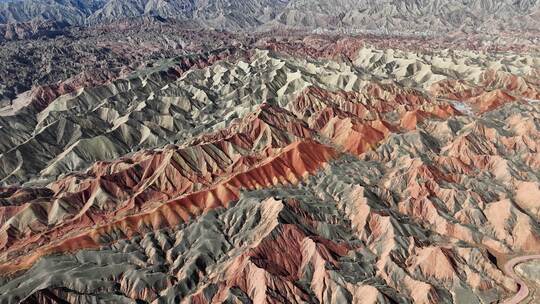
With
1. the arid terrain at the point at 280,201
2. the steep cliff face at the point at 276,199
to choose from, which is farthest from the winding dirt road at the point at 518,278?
the steep cliff face at the point at 276,199

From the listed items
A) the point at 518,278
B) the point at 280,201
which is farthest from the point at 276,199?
the point at 518,278

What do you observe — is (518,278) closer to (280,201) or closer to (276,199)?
(280,201)

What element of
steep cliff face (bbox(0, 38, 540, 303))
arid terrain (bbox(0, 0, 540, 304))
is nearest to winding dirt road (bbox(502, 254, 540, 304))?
arid terrain (bbox(0, 0, 540, 304))

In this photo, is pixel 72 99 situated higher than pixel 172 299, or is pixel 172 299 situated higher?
pixel 172 299

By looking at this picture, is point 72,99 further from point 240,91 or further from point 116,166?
point 116,166

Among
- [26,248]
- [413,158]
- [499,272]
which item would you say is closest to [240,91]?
[413,158]

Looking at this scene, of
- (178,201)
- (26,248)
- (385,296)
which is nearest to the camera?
(385,296)
